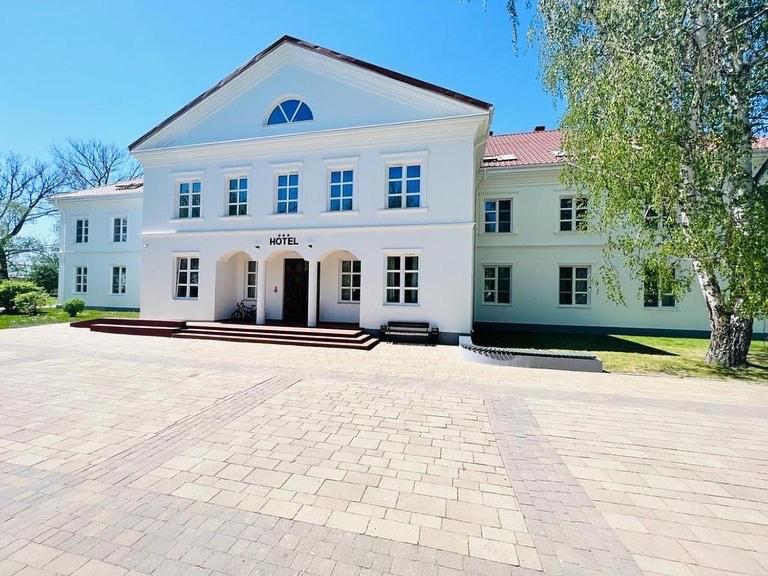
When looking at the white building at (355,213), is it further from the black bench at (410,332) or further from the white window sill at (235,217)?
the black bench at (410,332)

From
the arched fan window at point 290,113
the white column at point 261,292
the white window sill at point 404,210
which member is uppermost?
the arched fan window at point 290,113

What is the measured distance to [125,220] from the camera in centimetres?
2256

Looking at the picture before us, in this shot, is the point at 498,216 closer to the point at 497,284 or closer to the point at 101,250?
the point at 497,284

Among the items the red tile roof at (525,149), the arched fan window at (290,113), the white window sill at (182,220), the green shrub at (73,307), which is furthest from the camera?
the green shrub at (73,307)

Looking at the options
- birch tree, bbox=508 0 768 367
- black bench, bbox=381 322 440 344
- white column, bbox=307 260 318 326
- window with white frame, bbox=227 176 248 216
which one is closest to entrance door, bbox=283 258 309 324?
white column, bbox=307 260 318 326

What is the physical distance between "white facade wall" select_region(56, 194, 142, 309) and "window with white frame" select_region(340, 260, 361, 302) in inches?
604

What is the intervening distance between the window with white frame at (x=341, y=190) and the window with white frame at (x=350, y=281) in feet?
8.01

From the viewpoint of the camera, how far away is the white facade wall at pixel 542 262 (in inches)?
625

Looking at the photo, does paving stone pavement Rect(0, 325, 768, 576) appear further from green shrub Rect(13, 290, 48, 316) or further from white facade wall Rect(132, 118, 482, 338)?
green shrub Rect(13, 290, 48, 316)

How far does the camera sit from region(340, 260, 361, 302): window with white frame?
593 inches

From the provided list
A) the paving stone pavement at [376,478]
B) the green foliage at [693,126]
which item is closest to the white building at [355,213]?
the green foliage at [693,126]

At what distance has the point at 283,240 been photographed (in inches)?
557

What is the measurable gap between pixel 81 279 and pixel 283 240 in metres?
18.7

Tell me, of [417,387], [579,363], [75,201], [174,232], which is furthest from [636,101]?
[75,201]
